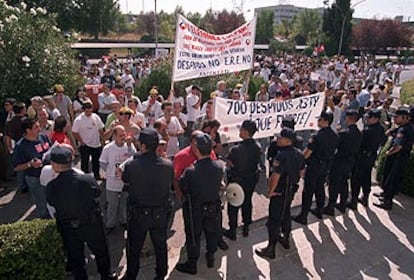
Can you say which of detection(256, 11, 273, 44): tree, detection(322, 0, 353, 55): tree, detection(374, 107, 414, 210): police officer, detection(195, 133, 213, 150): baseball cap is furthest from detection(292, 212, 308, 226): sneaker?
detection(256, 11, 273, 44): tree

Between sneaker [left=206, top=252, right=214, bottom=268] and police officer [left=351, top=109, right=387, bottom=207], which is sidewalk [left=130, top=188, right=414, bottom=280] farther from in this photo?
police officer [left=351, top=109, right=387, bottom=207]

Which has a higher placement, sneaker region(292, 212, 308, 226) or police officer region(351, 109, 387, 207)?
police officer region(351, 109, 387, 207)

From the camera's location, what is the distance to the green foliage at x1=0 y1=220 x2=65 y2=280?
3664 millimetres

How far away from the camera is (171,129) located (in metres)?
6.59

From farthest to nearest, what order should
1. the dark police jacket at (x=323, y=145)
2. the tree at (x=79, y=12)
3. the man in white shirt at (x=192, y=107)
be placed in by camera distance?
the tree at (x=79, y=12) < the man in white shirt at (x=192, y=107) < the dark police jacket at (x=323, y=145)

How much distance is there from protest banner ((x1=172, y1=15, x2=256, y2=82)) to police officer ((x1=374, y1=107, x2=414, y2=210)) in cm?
336

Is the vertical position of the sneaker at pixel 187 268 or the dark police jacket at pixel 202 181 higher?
the dark police jacket at pixel 202 181

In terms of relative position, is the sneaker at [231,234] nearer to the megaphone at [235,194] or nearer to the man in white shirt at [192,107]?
the megaphone at [235,194]

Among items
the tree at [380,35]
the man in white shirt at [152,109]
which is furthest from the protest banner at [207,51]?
the tree at [380,35]

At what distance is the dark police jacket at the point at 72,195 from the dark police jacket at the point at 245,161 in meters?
1.98

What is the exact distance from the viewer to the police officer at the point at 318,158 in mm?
5660

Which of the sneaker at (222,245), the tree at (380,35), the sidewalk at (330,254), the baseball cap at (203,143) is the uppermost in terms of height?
the tree at (380,35)

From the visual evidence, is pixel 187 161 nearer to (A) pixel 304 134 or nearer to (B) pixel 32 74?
(A) pixel 304 134

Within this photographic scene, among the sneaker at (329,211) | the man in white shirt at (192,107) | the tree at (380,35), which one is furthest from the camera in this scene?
the tree at (380,35)
